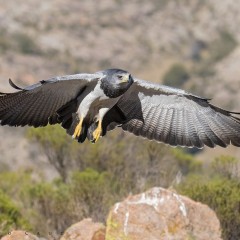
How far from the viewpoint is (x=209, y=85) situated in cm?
6044

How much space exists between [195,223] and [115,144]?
10302 millimetres

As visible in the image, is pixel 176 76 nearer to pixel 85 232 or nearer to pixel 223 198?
pixel 223 198

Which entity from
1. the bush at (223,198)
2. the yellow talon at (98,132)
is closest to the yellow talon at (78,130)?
the yellow talon at (98,132)

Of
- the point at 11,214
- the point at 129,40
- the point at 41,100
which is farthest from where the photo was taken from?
the point at 129,40

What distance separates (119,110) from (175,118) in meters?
0.83

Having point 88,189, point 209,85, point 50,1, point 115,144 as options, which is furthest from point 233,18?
point 88,189

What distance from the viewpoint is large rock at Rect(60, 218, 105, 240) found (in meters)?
10.3

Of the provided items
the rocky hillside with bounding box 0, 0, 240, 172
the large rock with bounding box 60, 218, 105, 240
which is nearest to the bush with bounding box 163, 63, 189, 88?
the rocky hillside with bounding box 0, 0, 240, 172

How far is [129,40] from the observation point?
66438 millimetres

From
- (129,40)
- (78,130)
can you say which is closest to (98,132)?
(78,130)

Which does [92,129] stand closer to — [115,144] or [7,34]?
[115,144]

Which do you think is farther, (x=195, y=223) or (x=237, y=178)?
(x=237, y=178)

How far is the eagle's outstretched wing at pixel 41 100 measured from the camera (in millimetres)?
9195

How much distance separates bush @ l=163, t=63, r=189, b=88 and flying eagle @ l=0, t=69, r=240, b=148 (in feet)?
Answer: 165
